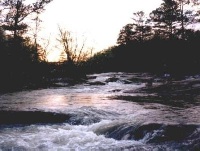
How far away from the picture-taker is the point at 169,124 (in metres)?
9.38

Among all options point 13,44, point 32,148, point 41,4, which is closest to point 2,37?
point 13,44

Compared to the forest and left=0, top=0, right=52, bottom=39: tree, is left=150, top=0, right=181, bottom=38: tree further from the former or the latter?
left=0, top=0, right=52, bottom=39: tree

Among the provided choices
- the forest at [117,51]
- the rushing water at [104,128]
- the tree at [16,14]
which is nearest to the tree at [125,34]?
the forest at [117,51]

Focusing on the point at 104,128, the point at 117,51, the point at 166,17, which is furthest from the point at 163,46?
the point at 104,128

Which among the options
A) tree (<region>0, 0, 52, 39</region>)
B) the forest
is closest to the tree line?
the forest

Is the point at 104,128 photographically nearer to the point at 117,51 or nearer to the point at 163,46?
the point at 163,46

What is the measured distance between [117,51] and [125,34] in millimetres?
10455

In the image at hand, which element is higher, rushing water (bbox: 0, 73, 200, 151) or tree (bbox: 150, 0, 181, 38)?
tree (bbox: 150, 0, 181, 38)

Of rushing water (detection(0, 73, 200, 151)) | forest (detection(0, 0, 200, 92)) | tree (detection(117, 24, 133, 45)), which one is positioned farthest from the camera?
tree (detection(117, 24, 133, 45))

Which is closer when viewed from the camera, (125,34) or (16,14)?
(16,14)

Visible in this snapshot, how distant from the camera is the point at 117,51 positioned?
70.9 meters

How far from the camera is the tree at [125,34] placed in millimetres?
77188

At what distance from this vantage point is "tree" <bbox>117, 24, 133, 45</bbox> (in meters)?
77.2

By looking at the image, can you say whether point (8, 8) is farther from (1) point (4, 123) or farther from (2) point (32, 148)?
(2) point (32, 148)
